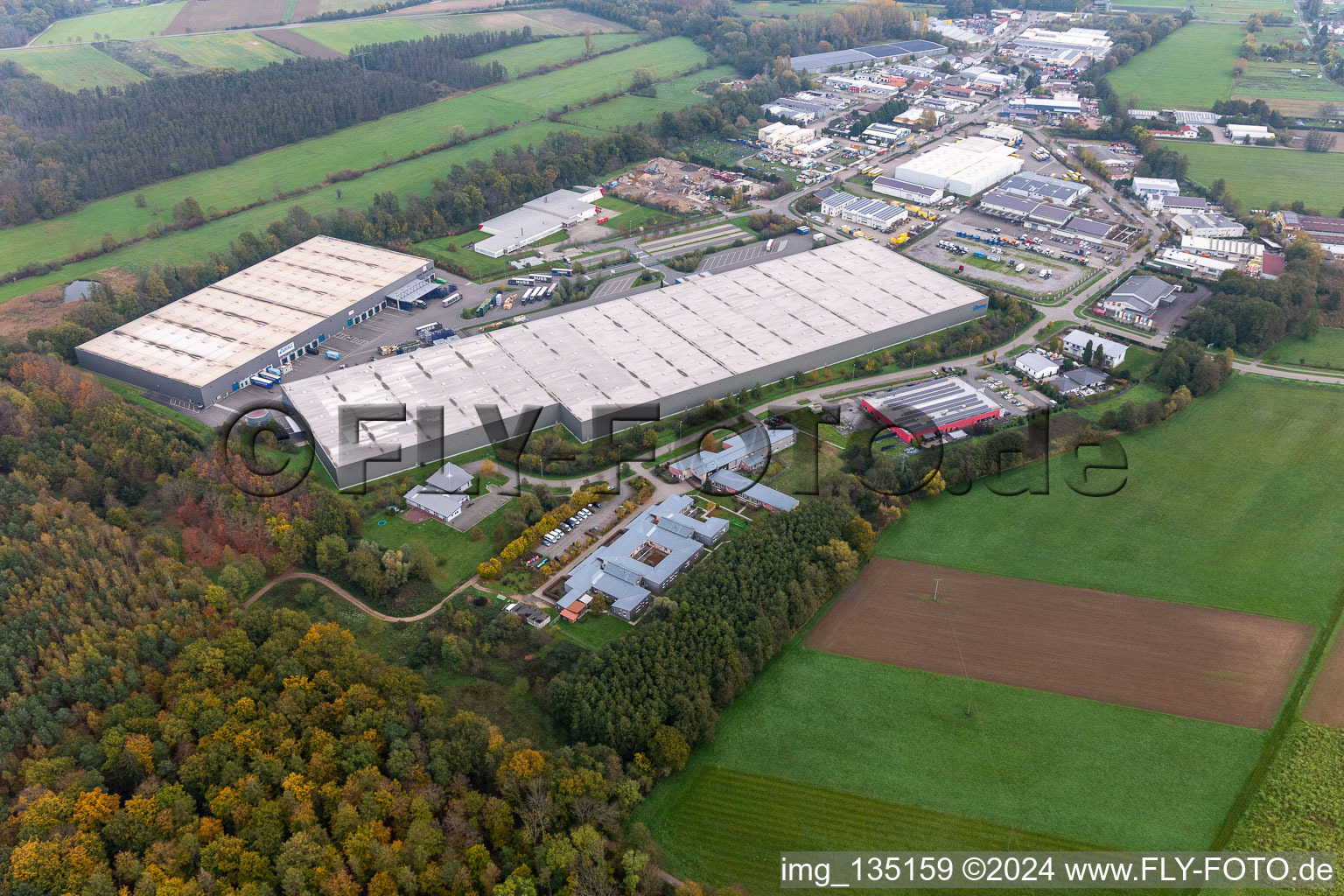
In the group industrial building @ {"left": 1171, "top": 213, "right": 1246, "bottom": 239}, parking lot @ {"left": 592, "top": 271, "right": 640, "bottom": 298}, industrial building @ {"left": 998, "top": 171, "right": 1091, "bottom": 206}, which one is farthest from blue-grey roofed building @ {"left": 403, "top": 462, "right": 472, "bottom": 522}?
industrial building @ {"left": 1171, "top": 213, "right": 1246, "bottom": 239}

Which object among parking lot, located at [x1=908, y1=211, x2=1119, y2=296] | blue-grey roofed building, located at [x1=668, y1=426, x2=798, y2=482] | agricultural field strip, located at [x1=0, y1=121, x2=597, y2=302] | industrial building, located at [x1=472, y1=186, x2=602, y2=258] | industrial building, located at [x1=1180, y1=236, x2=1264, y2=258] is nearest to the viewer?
blue-grey roofed building, located at [x1=668, y1=426, x2=798, y2=482]

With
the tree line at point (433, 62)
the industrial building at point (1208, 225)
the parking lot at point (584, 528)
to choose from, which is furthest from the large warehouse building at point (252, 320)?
the industrial building at point (1208, 225)

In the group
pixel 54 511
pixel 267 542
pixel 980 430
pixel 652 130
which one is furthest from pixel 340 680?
pixel 652 130

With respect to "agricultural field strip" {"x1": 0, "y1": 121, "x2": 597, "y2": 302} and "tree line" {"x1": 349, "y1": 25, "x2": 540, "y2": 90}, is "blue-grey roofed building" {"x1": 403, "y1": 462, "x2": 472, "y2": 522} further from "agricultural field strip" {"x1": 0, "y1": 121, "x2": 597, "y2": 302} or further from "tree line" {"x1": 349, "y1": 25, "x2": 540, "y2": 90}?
"tree line" {"x1": 349, "y1": 25, "x2": 540, "y2": 90}

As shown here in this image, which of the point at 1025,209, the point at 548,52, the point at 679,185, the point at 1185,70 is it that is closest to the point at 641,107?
the point at 679,185

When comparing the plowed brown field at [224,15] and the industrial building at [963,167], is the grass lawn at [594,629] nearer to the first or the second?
the industrial building at [963,167]
